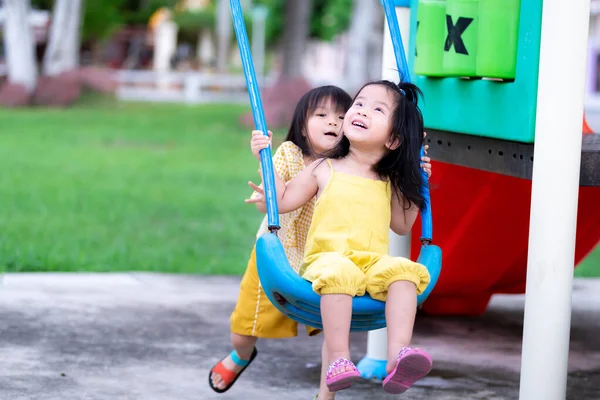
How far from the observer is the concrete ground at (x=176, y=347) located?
3.66m

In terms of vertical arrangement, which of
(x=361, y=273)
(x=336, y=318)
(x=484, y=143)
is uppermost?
(x=484, y=143)

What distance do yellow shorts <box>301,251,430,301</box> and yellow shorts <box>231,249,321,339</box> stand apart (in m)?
0.54

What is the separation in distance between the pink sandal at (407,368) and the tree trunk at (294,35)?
17.3 metres

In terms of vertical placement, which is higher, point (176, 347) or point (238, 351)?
point (238, 351)

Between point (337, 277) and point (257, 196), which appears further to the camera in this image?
point (257, 196)

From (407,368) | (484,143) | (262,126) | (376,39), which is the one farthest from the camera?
(376,39)

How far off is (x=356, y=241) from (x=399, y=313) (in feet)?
0.91

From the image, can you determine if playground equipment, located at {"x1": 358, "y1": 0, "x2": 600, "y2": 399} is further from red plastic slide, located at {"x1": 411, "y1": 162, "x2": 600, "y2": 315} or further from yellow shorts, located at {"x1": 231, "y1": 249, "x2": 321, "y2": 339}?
yellow shorts, located at {"x1": 231, "y1": 249, "x2": 321, "y2": 339}

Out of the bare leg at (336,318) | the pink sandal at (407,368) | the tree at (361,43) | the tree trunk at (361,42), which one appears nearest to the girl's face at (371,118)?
the bare leg at (336,318)

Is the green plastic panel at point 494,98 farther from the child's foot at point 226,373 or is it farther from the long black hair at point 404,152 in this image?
the child's foot at point 226,373

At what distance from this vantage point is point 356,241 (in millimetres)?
3014

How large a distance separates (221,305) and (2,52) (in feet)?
130

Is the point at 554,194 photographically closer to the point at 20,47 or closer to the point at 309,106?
the point at 309,106

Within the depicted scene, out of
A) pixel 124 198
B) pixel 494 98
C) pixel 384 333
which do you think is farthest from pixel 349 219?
pixel 124 198
